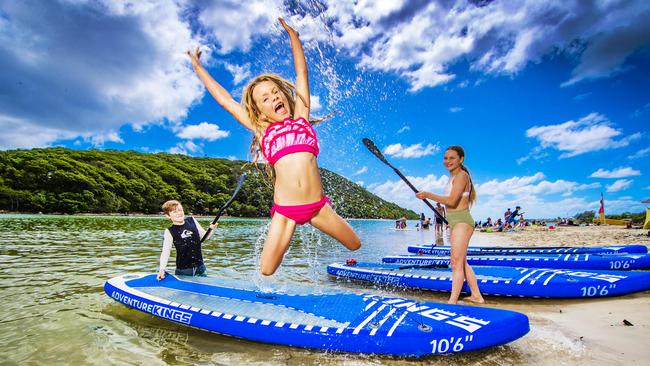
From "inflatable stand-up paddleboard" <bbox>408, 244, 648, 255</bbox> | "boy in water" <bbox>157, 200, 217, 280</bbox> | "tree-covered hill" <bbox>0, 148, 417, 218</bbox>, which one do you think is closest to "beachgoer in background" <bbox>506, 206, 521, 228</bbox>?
"tree-covered hill" <bbox>0, 148, 417, 218</bbox>

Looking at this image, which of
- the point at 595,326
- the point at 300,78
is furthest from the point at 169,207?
the point at 595,326

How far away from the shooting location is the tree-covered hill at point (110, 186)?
5419 cm

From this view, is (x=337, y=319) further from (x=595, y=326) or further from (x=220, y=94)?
(x=595, y=326)

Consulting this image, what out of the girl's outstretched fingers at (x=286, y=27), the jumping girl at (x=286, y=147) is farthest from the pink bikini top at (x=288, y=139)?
the girl's outstretched fingers at (x=286, y=27)

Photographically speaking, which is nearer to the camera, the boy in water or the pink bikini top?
the pink bikini top

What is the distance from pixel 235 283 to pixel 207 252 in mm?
8211

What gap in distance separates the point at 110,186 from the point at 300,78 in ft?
235

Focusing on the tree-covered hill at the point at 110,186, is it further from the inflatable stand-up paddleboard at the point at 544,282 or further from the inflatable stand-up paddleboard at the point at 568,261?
the inflatable stand-up paddleboard at the point at 544,282

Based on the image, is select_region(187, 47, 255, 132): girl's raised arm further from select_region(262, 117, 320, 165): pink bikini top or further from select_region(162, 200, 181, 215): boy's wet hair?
select_region(162, 200, 181, 215): boy's wet hair

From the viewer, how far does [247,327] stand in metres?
3.96

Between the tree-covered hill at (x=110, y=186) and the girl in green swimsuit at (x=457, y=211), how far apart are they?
3437 centimetres

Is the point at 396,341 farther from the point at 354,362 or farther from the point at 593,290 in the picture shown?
the point at 593,290

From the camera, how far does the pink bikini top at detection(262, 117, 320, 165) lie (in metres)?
3.41

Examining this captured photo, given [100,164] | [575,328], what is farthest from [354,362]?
[100,164]
